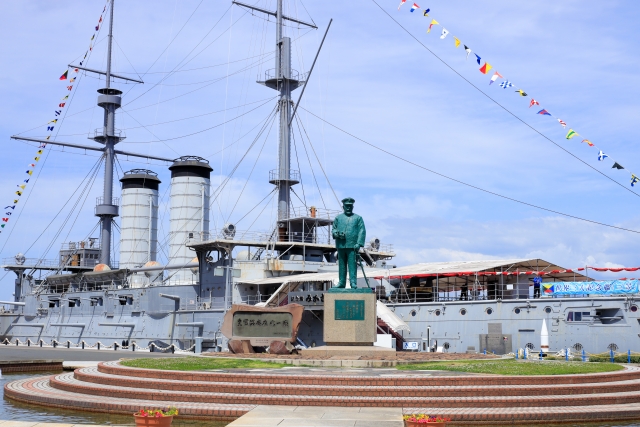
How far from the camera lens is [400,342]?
3603 centimetres

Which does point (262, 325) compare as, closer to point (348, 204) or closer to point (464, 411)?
point (348, 204)

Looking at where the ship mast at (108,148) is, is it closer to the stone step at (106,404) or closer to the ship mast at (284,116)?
the ship mast at (284,116)

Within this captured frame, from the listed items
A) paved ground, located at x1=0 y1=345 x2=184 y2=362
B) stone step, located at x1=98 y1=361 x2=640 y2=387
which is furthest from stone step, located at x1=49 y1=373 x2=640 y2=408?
paved ground, located at x1=0 y1=345 x2=184 y2=362

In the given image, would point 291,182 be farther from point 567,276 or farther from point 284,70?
point 567,276

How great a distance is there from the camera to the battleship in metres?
32.2

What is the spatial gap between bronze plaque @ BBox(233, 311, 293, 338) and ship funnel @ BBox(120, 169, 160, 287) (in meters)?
37.7

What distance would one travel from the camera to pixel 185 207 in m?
57.5

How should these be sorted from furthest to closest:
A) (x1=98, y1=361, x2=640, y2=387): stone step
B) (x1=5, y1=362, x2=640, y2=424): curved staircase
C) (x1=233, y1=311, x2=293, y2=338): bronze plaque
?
(x1=233, y1=311, x2=293, y2=338): bronze plaque → (x1=98, y1=361, x2=640, y2=387): stone step → (x1=5, y1=362, x2=640, y2=424): curved staircase

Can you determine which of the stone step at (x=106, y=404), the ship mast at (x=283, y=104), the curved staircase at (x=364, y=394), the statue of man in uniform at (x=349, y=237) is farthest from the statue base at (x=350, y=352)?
the ship mast at (x=283, y=104)

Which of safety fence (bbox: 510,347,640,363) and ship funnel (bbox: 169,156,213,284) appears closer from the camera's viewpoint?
safety fence (bbox: 510,347,640,363)

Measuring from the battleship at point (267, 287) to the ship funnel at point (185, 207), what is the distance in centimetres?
9

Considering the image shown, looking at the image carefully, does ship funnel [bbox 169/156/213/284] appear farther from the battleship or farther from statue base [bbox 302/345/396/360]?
statue base [bbox 302/345/396/360]

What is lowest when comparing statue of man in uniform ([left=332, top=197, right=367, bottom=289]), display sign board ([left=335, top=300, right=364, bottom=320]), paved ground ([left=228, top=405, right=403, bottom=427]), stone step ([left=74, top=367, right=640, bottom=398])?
paved ground ([left=228, top=405, right=403, bottom=427])

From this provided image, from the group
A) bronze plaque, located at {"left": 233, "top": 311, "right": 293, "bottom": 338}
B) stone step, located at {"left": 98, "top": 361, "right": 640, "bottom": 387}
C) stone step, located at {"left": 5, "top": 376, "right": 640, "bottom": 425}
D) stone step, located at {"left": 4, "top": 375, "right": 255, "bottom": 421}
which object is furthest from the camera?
bronze plaque, located at {"left": 233, "top": 311, "right": 293, "bottom": 338}
